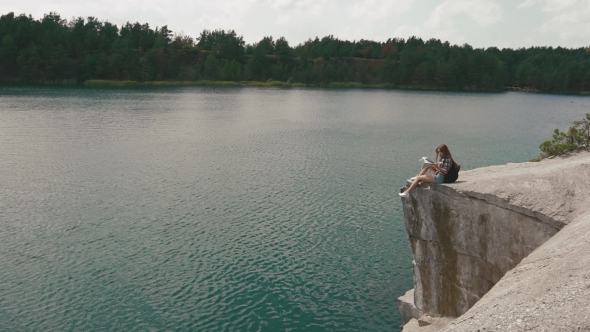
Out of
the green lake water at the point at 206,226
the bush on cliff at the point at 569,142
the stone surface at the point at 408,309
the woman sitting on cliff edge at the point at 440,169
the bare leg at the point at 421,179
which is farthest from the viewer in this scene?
the bush on cliff at the point at 569,142

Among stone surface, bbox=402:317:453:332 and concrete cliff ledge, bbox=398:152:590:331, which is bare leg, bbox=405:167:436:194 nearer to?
concrete cliff ledge, bbox=398:152:590:331

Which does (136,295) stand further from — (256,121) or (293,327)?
(256,121)

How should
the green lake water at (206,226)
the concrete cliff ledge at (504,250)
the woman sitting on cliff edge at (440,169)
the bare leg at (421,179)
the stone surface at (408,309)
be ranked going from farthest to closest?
1. the green lake water at (206,226)
2. the stone surface at (408,309)
3. the bare leg at (421,179)
4. the woman sitting on cliff edge at (440,169)
5. the concrete cliff ledge at (504,250)

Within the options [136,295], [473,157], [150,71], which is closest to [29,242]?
[136,295]

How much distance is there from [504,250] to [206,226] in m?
19.9

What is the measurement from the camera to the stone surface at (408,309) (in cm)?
1875

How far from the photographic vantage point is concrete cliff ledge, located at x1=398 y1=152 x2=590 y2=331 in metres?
8.67

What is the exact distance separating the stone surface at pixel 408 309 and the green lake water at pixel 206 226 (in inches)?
25.3

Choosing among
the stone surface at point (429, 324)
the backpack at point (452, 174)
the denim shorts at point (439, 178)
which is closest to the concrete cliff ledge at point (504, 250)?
the stone surface at point (429, 324)

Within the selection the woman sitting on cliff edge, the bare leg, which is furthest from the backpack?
the bare leg

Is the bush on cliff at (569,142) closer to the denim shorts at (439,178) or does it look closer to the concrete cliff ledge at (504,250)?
the concrete cliff ledge at (504,250)

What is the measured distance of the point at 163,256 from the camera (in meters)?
25.6

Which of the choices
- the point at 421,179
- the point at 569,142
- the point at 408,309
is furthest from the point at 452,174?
the point at 569,142

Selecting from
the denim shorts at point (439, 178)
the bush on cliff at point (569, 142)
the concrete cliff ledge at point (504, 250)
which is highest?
the bush on cliff at point (569, 142)
